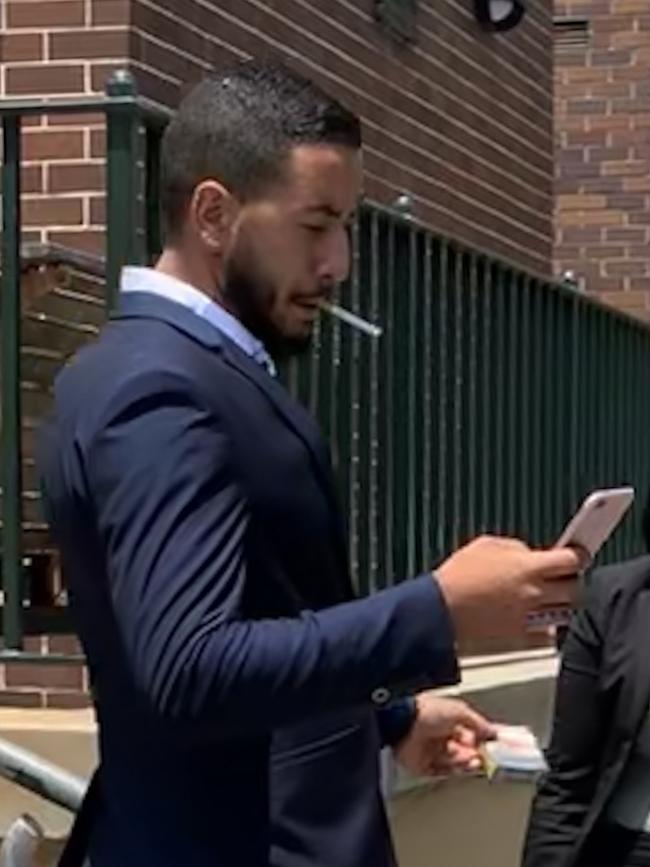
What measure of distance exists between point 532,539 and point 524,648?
16.6 inches

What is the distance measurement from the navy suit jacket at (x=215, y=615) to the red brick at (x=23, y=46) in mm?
2884

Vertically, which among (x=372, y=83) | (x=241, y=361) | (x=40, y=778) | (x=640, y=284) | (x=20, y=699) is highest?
(x=372, y=83)

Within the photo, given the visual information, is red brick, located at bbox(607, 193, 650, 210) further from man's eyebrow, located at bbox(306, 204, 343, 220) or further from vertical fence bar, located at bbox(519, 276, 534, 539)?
man's eyebrow, located at bbox(306, 204, 343, 220)

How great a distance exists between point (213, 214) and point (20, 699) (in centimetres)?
262

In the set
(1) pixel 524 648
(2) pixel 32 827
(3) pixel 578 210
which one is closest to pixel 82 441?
(2) pixel 32 827

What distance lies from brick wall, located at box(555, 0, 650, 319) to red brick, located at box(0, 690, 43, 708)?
746 centimetres

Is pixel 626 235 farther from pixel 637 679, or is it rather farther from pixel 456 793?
pixel 637 679

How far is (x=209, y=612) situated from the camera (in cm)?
250

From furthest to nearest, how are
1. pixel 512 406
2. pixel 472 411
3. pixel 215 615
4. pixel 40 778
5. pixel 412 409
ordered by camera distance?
pixel 512 406 < pixel 472 411 < pixel 412 409 < pixel 40 778 < pixel 215 615

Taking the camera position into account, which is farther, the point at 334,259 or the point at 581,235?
the point at 581,235

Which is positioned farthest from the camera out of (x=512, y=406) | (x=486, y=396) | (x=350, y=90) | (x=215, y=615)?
(x=350, y=90)

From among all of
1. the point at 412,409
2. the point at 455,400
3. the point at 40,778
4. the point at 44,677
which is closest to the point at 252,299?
the point at 40,778

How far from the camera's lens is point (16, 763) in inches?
154

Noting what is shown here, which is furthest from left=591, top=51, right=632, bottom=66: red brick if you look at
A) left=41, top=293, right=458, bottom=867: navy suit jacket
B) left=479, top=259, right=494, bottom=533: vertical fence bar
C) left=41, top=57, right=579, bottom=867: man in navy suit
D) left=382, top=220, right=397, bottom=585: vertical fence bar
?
left=41, top=293, right=458, bottom=867: navy suit jacket
